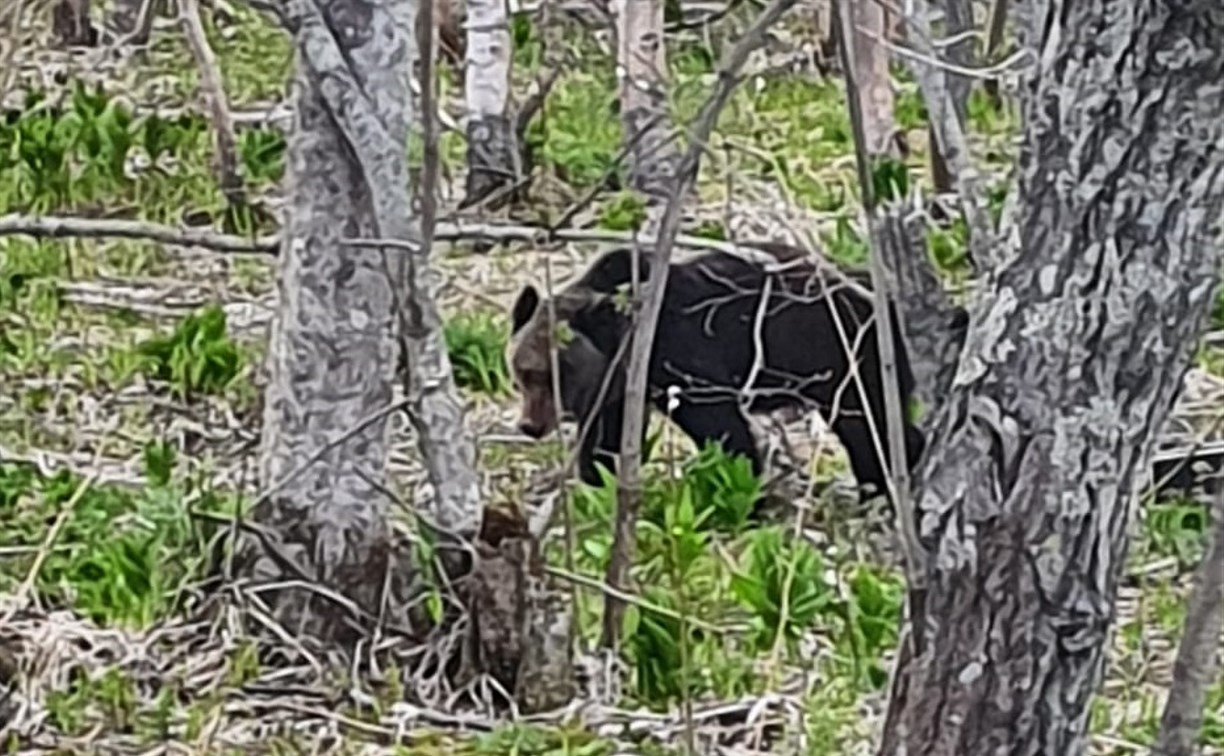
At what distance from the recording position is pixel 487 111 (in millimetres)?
10227

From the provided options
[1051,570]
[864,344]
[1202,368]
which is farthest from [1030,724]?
[1202,368]

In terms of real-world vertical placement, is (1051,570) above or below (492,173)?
above

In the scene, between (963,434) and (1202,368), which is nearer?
(963,434)

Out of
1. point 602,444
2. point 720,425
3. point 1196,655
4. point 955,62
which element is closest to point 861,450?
point 720,425

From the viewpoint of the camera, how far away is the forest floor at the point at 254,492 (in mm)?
4926

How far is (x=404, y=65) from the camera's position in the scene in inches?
194

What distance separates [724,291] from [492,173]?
3844mm

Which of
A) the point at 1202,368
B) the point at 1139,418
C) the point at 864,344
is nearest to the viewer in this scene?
the point at 1139,418

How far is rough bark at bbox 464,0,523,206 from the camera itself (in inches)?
397

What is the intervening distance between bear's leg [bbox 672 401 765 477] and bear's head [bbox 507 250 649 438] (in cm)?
24

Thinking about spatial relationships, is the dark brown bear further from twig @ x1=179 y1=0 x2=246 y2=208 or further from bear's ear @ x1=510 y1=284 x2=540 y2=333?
twig @ x1=179 y1=0 x2=246 y2=208

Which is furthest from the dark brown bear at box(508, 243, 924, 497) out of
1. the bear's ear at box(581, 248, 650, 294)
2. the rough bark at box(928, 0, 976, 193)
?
the rough bark at box(928, 0, 976, 193)

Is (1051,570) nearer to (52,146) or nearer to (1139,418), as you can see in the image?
(1139,418)

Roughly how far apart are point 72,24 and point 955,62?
7.01m
